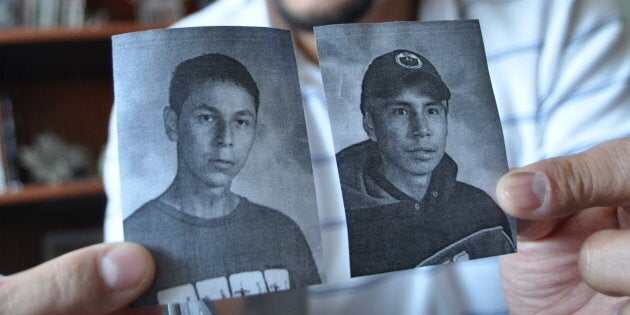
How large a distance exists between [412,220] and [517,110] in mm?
543

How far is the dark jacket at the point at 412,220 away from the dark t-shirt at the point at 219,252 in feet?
0.19

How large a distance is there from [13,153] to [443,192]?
1.36 meters

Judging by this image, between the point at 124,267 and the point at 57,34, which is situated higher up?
the point at 57,34

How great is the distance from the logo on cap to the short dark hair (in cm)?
14

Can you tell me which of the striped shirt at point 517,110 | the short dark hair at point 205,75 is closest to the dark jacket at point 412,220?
the short dark hair at point 205,75

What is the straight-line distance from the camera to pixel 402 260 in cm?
49

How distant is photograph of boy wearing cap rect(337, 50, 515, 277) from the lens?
1.62 feet

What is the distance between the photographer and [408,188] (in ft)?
1.67

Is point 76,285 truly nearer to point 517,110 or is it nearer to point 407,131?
point 407,131

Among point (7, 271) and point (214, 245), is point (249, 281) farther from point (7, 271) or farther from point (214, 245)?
point (7, 271)

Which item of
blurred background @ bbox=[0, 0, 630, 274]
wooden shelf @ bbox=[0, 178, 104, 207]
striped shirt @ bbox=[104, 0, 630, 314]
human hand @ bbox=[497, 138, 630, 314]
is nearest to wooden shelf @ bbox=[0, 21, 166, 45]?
blurred background @ bbox=[0, 0, 630, 274]

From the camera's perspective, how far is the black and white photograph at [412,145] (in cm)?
50

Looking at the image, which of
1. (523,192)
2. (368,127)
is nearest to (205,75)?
(368,127)

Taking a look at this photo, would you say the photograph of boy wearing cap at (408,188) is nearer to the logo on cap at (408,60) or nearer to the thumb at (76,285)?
the logo on cap at (408,60)
